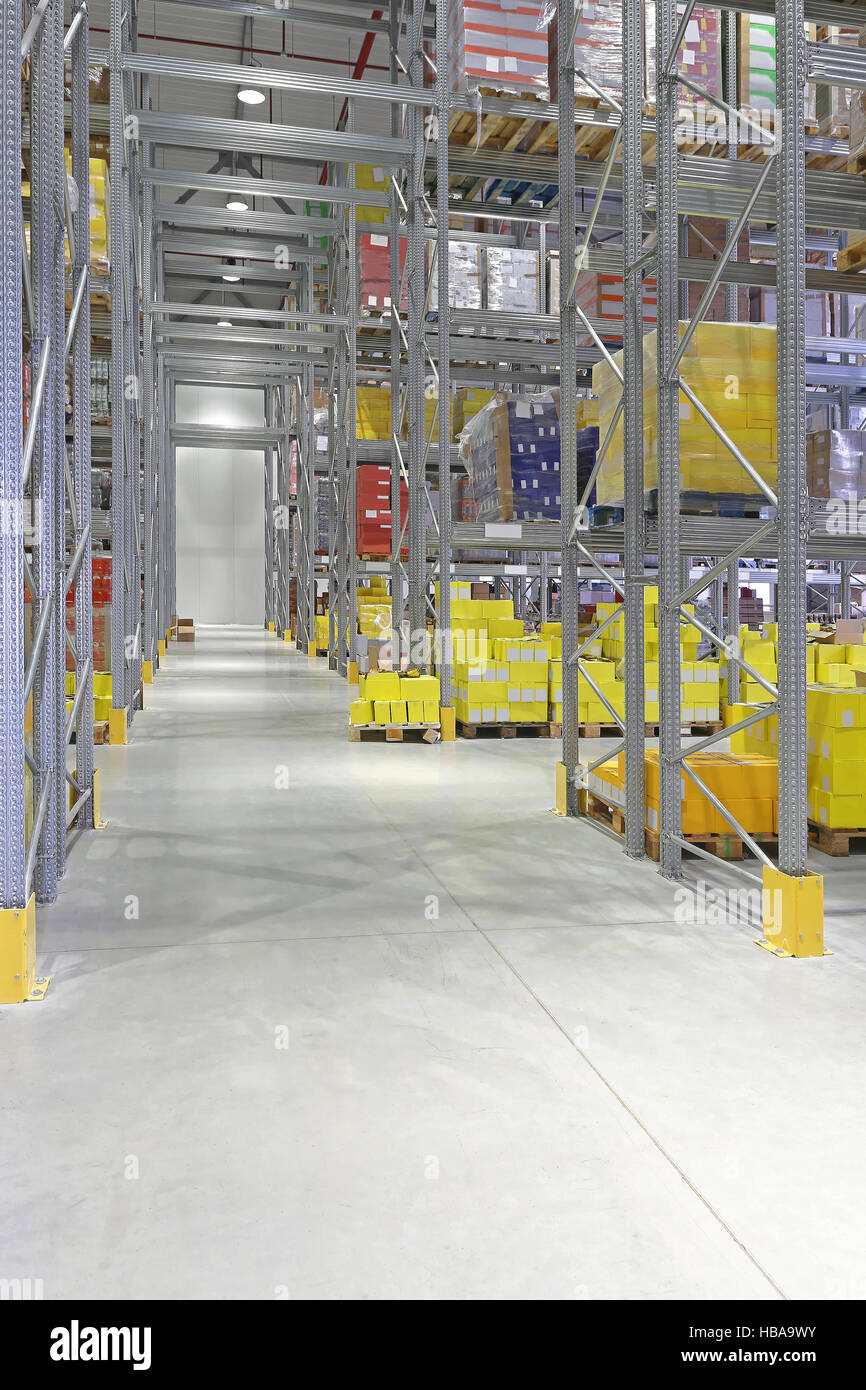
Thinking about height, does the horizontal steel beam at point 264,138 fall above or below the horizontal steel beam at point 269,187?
below

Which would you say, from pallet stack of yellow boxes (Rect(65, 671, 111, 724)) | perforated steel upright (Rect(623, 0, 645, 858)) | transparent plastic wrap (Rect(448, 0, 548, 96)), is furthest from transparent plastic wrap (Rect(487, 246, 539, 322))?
perforated steel upright (Rect(623, 0, 645, 858))

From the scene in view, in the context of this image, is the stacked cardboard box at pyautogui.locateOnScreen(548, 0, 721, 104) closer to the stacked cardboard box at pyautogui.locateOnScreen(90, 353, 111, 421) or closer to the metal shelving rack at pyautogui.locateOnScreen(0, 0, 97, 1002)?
the metal shelving rack at pyautogui.locateOnScreen(0, 0, 97, 1002)

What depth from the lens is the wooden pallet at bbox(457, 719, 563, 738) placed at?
11.4m

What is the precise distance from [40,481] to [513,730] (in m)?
7.42

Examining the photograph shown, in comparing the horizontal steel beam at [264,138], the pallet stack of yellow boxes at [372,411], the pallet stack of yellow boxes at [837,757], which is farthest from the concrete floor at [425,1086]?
the pallet stack of yellow boxes at [372,411]

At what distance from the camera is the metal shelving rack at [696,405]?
4.23 metres

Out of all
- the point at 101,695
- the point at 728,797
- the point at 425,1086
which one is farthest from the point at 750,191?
the point at 101,695

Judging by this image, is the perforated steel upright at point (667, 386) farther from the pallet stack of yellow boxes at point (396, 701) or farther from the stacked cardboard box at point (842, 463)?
the pallet stack of yellow boxes at point (396, 701)

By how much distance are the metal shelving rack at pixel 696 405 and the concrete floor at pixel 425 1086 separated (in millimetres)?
624

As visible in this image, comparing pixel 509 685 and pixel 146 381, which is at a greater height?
pixel 146 381

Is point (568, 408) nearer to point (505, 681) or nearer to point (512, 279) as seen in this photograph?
point (505, 681)

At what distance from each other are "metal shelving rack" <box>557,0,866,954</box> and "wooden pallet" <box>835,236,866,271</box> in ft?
0.33

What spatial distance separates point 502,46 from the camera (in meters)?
10.1
